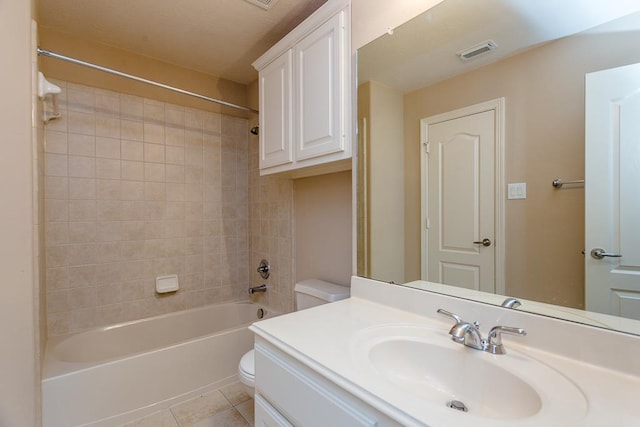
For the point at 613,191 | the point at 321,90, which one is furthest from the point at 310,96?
the point at 613,191

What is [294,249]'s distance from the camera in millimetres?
2264

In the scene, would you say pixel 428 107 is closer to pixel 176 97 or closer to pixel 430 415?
pixel 430 415

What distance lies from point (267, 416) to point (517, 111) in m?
1.33

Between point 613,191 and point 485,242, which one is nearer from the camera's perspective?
point 613,191

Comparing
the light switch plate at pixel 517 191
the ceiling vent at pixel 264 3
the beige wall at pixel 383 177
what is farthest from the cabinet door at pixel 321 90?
the light switch plate at pixel 517 191

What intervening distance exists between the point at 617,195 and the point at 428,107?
681mm

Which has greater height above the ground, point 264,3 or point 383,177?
point 264,3

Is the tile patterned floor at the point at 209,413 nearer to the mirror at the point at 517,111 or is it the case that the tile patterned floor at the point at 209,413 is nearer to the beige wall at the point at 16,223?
the beige wall at the point at 16,223

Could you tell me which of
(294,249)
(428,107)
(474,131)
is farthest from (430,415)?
(294,249)

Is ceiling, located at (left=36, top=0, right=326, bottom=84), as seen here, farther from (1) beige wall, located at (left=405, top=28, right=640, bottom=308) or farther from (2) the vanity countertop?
(2) the vanity countertop

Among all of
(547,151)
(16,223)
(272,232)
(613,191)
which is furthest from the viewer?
(272,232)

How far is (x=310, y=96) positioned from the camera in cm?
153

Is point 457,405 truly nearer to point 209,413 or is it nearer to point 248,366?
point 248,366

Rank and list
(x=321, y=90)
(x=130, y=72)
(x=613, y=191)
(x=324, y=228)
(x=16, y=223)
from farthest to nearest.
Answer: (x=130, y=72) < (x=324, y=228) < (x=321, y=90) < (x=16, y=223) < (x=613, y=191)
